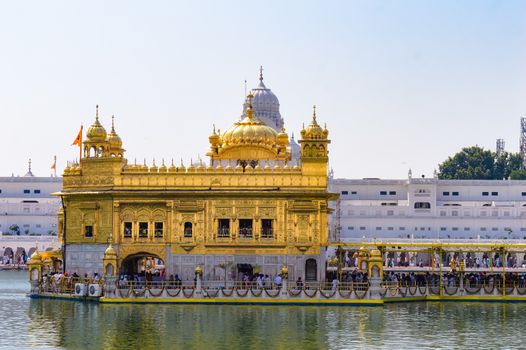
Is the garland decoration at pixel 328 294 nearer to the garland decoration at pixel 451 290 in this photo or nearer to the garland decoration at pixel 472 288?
the garland decoration at pixel 451 290

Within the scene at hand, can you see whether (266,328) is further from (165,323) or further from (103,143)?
(103,143)

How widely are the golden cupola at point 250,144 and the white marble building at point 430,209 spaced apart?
56.6 meters

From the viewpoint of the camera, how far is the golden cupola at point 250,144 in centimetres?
6025

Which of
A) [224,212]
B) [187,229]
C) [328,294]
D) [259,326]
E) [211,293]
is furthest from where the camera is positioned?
[187,229]

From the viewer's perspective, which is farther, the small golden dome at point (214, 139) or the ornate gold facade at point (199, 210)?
the small golden dome at point (214, 139)

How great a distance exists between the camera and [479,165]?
14475 cm

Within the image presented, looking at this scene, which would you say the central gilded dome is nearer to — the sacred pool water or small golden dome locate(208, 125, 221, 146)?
small golden dome locate(208, 125, 221, 146)

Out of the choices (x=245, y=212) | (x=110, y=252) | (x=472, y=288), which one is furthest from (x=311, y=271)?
(x=110, y=252)

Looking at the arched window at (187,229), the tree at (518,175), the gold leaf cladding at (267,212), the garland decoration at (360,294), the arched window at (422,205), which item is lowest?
the garland decoration at (360,294)

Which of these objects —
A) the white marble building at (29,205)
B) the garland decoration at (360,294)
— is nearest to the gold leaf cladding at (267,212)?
the garland decoration at (360,294)

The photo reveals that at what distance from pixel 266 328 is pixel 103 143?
1666 cm

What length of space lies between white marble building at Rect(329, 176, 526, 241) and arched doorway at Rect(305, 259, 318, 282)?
61.2 meters

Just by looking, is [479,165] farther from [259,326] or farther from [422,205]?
[259,326]

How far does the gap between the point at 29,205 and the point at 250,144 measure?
75449 mm
